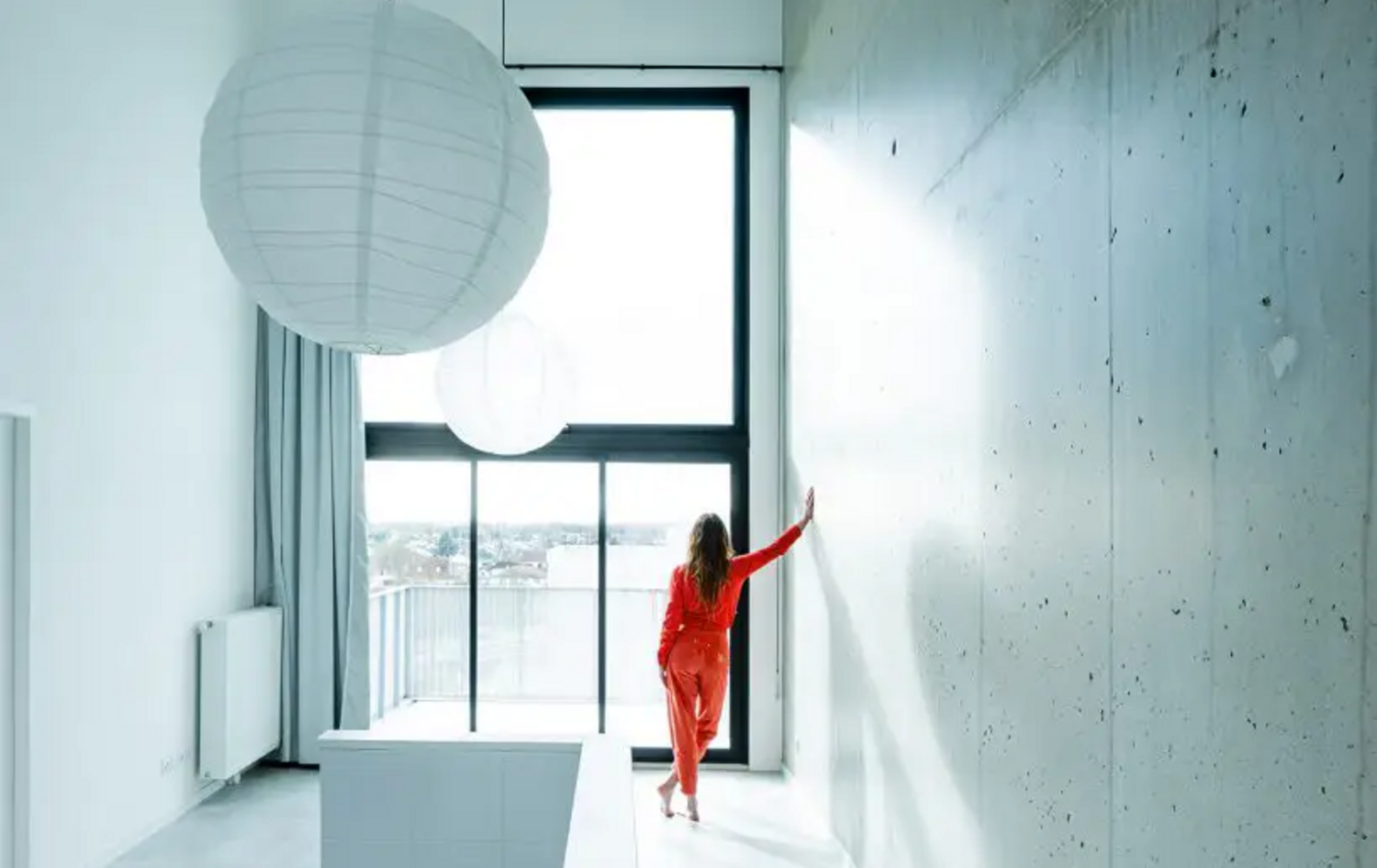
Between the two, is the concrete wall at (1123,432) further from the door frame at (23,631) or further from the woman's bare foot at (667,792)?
the door frame at (23,631)

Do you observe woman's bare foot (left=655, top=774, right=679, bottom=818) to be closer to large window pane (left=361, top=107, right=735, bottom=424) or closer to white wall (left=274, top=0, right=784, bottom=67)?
large window pane (left=361, top=107, right=735, bottom=424)

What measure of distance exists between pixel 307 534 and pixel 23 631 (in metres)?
1.83

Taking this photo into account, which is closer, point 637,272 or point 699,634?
point 699,634

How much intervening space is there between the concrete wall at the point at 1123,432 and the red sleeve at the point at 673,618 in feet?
4.23

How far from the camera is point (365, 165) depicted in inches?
63.0

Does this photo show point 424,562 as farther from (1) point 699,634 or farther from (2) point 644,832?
(2) point 644,832

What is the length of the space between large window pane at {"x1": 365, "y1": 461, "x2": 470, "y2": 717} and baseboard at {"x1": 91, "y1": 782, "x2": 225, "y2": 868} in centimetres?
95

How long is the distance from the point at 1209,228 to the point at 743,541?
164 inches

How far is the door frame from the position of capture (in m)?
3.48

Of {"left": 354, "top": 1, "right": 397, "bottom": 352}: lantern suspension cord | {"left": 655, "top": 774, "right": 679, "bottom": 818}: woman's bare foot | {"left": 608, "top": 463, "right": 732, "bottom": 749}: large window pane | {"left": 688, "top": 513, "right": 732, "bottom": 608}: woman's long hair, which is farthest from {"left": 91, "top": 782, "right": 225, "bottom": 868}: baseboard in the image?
{"left": 354, "top": 1, "right": 397, "bottom": 352}: lantern suspension cord

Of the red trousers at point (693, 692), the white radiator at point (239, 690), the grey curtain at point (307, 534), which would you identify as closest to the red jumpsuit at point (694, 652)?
the red trousers at point (693, 692)

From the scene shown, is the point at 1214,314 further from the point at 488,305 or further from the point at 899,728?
the point at 899,728

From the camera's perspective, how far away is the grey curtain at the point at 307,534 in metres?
5.30

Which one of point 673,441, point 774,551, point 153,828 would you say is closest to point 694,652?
point 774,551
